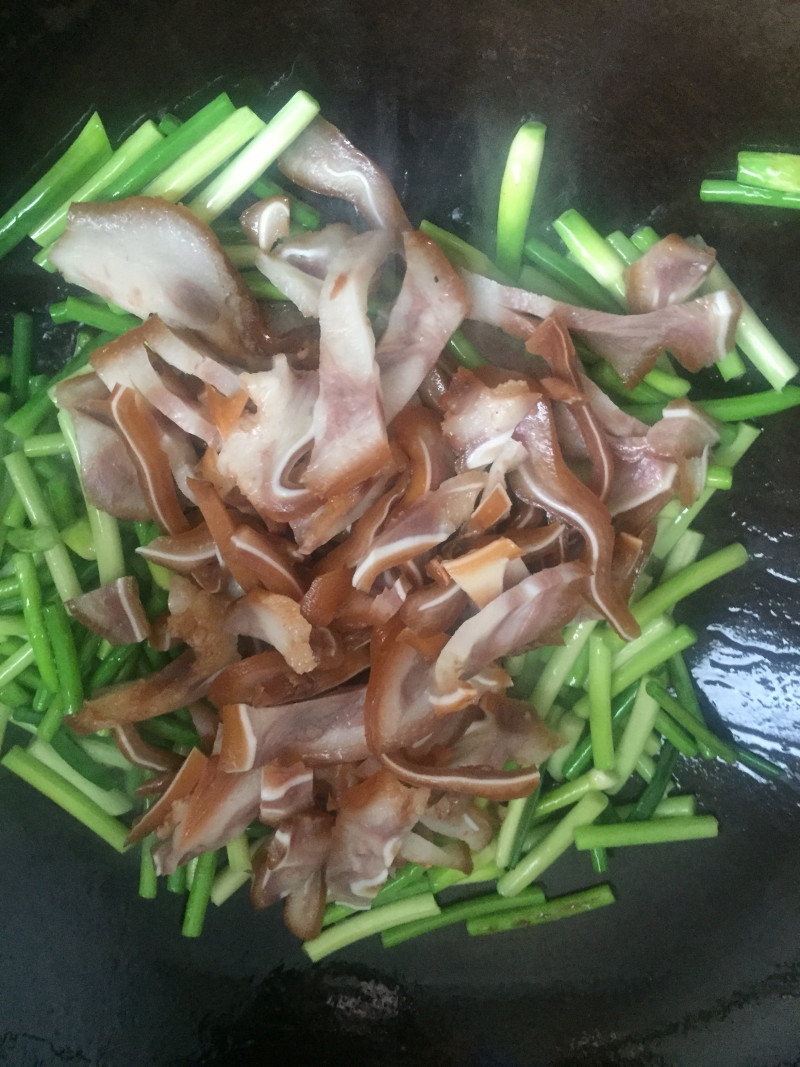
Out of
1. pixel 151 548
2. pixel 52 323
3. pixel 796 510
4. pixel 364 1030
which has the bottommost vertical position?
pixel 364 1030

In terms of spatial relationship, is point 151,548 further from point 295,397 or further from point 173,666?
point 295,397

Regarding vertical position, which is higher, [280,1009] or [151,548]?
[151,548]

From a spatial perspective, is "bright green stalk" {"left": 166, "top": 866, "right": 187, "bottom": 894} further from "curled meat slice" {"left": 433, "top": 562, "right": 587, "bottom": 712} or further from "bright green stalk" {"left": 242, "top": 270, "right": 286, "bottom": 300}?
"bright green stalk" {"left": 242, "top": 270, "right": 286, "bottom": 300}

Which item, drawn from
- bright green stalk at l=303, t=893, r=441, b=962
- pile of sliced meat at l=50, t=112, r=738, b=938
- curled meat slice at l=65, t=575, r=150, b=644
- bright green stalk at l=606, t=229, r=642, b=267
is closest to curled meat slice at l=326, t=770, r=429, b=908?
pile of sliced meat at l=50, t=112, r=738, b=938

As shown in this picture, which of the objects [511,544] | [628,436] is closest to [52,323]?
[511,544]

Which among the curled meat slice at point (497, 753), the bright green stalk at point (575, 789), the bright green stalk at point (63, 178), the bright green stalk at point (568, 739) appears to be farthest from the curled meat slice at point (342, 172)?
the bright green stalk at point (575, 789)

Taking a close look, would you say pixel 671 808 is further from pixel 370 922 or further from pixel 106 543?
pixel 106 543

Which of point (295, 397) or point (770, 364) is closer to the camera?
point (295, 397)

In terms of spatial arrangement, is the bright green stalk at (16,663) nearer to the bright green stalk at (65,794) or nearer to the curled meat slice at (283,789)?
the bright green stalk at (65,794)
